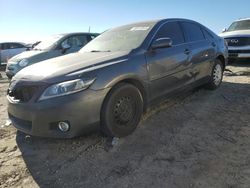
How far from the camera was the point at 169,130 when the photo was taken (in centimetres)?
488

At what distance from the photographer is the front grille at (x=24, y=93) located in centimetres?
420

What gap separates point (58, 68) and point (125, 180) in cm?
178

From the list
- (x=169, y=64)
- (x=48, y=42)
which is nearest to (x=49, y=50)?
(x=48, y=42)

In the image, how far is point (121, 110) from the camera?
178 inches

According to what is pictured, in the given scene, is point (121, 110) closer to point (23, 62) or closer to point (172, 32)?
point (172, 32)

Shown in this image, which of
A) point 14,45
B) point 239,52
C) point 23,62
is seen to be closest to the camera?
point 23,62

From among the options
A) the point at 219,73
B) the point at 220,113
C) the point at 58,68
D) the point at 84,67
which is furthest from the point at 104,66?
the point at 219,73

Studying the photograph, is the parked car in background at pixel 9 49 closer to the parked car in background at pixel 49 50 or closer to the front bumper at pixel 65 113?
the parked car in background at pixel 49 50

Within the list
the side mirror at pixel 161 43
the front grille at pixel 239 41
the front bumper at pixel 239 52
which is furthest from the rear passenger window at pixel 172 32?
the front grille at pixel 239 41

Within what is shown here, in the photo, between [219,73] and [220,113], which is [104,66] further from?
[219,73]

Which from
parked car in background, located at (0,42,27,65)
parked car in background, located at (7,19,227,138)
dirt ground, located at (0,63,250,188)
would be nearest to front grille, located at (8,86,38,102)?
parked car in background, located at (7,19,227,138)

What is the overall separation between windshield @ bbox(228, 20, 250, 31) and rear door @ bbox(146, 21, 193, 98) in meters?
7.84

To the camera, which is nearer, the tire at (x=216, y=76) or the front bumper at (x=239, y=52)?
the tire at (x=216, y=76)

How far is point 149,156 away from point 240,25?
35.0ft
